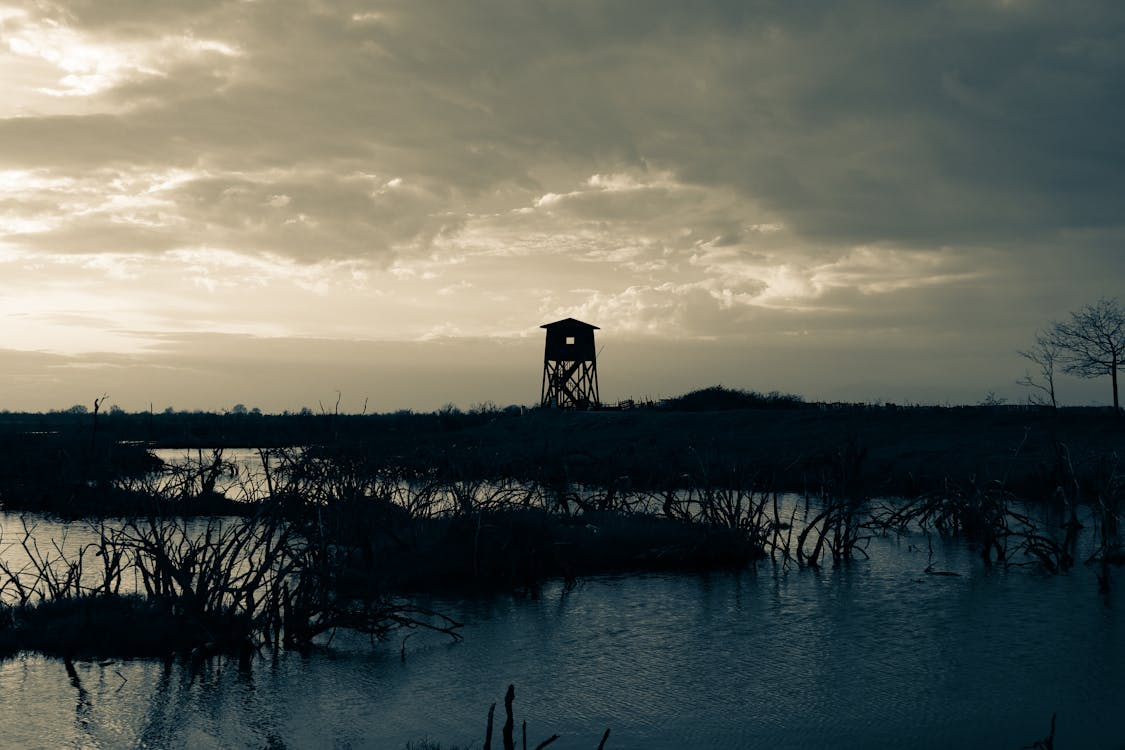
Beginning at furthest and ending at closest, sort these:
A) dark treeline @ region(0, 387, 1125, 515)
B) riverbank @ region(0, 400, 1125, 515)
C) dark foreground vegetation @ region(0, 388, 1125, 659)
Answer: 1. riverbank @ region(0, 400, 1125, 515)
2. dark treeline @ region(0, 387, 1125, 515)
3. dark foreground vegetation @ region(0, 388, 1125, 659)

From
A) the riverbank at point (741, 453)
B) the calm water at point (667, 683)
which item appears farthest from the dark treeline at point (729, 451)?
the calm water at point (667, 683)

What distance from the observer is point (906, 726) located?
882cm

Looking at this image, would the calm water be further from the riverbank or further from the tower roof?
the tower roof

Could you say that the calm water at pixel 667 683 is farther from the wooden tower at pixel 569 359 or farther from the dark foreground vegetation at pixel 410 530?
the wooden tower at pixel 569 359

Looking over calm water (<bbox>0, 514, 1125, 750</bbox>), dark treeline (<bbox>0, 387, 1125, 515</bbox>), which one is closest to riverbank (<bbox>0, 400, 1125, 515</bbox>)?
dark treeline (<bbox>0, 387, 1125, 515</bbox>)

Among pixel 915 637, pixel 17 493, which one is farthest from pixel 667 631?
pixel 17 493

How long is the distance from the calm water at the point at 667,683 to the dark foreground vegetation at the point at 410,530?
0.69 m

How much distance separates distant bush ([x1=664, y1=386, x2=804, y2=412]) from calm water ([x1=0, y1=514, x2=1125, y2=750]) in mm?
44537

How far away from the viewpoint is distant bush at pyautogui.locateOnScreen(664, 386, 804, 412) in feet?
193

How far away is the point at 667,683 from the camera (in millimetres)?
10211

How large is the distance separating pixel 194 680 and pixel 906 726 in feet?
25.4

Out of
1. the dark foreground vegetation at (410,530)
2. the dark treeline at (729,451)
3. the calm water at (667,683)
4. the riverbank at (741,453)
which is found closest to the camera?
the calm water at (667,683)

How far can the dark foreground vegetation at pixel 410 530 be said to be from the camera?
449 inches

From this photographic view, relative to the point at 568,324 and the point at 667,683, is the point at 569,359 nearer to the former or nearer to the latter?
the point at 568,324
